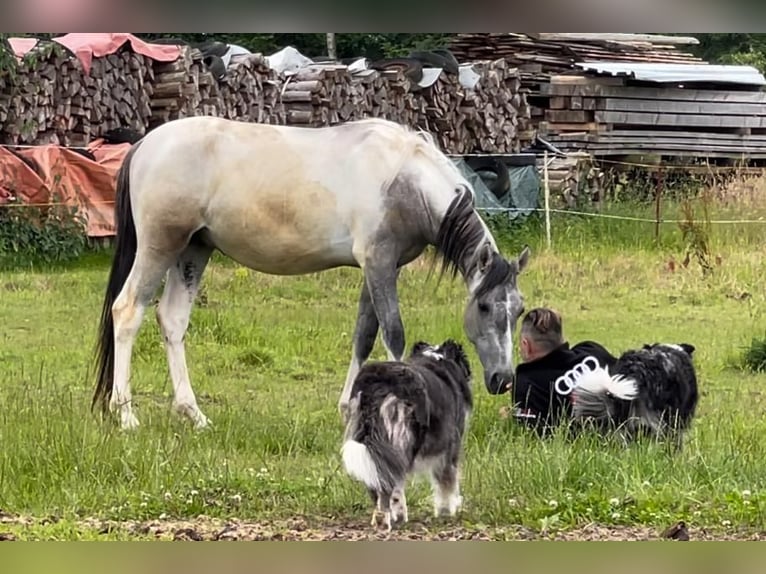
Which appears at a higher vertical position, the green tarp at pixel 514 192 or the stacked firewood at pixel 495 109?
the stacked firewood at pixel 495 109

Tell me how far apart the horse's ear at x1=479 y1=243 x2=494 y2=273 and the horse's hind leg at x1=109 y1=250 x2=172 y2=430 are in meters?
1.93

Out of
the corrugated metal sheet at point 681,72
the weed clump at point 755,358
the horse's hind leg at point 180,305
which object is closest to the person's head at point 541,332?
the horse's hind leg at point 180,305

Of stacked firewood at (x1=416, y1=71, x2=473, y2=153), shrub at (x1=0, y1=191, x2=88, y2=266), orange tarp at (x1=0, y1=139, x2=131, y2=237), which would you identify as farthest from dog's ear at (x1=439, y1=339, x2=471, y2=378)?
stacked firewood at (x1=416, y1=71, x2=473, y2=153)

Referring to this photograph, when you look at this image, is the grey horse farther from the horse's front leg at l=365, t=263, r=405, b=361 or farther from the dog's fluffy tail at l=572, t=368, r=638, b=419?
the dog's fluffy tail at l=572, t=368, r=638, b=419

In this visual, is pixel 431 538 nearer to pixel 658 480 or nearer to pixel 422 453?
pixel 422 453

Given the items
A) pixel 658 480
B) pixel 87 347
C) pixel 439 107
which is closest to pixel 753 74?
pixel 439 107

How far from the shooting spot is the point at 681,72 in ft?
47.4

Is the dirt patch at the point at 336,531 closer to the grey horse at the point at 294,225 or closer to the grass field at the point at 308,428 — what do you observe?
the grass field at the point at 308,428

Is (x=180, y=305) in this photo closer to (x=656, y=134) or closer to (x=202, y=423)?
(x=202, y=423)

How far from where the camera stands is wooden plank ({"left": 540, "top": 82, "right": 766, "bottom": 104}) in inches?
587

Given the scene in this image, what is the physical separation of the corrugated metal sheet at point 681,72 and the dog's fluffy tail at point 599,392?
9.04 metres

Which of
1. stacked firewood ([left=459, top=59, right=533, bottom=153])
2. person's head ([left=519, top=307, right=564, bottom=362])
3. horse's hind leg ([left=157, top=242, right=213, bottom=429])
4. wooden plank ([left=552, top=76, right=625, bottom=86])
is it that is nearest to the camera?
person's head ([left=519, top=307, right=564, bottom=362])

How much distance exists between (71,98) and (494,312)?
8.17 m

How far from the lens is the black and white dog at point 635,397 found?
19.4 ft
